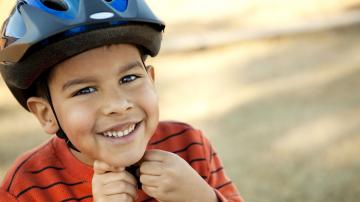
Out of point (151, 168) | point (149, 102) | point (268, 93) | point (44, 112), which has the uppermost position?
point (149, 102)

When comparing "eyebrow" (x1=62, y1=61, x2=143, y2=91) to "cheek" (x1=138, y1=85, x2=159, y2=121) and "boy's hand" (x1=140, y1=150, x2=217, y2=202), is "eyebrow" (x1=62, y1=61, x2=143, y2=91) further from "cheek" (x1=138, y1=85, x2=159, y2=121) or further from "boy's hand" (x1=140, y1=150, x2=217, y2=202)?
"boy's hand" (x1=140, y1=150, x2=217, y2=202)

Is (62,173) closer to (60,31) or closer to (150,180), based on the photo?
(150,180)

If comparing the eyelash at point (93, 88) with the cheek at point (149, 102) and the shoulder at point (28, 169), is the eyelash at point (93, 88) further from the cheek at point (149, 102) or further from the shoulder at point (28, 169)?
the shoulder at point (28, 169)

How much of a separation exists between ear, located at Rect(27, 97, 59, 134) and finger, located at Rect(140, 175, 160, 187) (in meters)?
0.42

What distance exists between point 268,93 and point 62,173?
3753 mm

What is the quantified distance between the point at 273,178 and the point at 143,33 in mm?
2439

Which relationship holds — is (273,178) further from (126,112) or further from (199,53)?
(199,53)

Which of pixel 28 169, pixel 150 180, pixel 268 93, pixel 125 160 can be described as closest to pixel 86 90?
pixel 125 160

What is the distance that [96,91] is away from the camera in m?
1.90

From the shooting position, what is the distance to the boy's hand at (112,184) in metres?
1.94

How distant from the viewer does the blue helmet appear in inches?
75.3

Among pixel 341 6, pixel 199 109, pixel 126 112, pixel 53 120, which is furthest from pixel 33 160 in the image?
pixel 341 6

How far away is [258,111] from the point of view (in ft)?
17.4

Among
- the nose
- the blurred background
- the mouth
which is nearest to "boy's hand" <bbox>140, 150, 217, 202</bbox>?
the mouth
